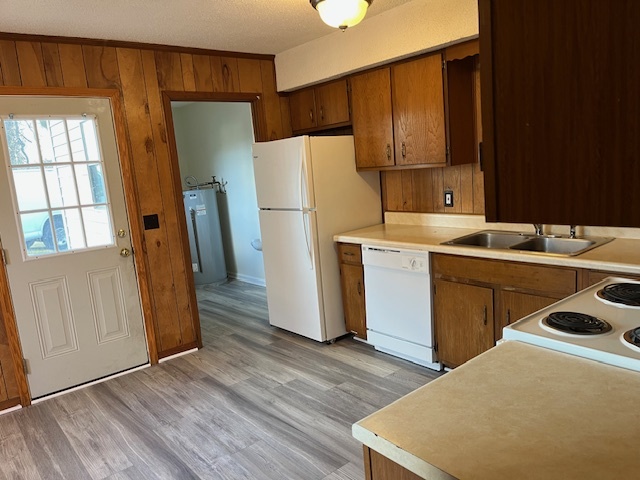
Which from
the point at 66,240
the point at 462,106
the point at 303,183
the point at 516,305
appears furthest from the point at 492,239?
the point at 66,240

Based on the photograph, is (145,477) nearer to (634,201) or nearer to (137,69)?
(634,201)

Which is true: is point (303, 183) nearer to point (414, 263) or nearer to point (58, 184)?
point (414, 263)

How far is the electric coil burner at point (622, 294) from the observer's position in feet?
4.65

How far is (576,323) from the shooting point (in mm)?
1278

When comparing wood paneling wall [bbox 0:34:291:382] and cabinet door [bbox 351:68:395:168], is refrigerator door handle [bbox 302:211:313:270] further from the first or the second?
wood paneling wall [bbox 0:34:291:382]

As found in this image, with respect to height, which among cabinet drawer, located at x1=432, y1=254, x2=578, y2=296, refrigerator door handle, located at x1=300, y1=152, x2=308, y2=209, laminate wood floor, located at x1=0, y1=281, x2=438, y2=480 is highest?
refrigerator door handle, located at x1=300, y1=152, x2=308, y2=209

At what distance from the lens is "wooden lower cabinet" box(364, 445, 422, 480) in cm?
91

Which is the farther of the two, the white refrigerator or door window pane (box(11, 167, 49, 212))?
the white refrigerator

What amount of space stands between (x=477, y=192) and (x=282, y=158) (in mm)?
1491

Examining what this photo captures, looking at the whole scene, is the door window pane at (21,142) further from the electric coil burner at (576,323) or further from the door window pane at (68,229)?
the electric coil burner at (576,323)

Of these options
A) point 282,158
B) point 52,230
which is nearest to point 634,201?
point 282,158

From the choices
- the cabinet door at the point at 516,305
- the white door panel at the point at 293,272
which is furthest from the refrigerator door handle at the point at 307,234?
the cabinet door at the point at 516,305

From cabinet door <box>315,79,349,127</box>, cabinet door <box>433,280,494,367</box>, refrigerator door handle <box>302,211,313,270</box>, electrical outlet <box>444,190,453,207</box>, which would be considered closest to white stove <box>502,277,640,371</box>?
cabinet door <box>433,280,494,367</box>

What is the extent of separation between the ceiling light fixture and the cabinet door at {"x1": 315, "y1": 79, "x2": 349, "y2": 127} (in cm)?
144
